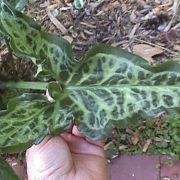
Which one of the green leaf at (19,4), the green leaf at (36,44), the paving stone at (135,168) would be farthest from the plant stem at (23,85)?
the paving stone at (135,168)

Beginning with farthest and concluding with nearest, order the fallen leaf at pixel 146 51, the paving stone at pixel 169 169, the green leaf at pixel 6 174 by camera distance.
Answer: the fallen leaf at pixel 146 51
the paving stone at pixel 169 169
the green leaf at pixel 6 174

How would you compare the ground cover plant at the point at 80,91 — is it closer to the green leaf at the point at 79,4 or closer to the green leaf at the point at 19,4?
the green leaf at the point at 19,4

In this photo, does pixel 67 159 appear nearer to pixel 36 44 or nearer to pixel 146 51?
pixel 36 44

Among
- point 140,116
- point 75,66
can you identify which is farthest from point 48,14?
point 140,116

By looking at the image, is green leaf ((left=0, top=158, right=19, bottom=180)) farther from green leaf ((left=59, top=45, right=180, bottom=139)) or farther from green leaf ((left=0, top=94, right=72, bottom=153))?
green leaf ((left=59, top=45, right=180, bottom=139))

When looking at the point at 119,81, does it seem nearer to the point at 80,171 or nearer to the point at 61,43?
the point at 61,43

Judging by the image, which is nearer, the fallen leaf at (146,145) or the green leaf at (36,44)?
the green leaf at (36,44)

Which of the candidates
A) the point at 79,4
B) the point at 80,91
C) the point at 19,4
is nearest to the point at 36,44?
the point at 80,91
